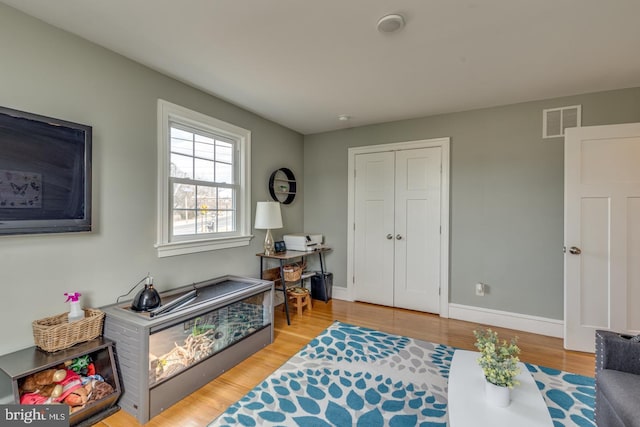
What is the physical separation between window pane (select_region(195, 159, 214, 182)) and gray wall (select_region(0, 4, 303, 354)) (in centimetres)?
46

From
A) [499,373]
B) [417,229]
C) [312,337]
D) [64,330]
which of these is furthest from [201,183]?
[499,373]

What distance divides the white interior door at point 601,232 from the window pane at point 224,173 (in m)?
3.27

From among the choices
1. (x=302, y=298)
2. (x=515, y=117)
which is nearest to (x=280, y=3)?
(x=515, y=117)

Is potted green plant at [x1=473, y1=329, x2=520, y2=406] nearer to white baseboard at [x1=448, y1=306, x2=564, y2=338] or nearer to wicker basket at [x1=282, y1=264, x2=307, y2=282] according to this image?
white baseboard at [x1=448, y1=306, x2=564, y2=338]

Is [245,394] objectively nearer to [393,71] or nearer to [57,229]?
[57,229]

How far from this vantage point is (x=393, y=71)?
2.33 meters

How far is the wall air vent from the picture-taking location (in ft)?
9.09

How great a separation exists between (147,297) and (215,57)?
1.79 metres

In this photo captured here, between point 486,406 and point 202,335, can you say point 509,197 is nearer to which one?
point 486,406

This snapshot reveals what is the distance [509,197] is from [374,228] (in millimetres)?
1545

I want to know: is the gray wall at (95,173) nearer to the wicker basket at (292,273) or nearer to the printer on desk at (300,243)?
the wicker basket at (292,273)

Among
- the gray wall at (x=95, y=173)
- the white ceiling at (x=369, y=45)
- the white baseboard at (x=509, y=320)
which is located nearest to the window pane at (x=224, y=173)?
the gray wall at (x=95, y=173)

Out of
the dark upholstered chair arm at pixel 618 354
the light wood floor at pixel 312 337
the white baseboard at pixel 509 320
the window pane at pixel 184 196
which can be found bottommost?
the light wood floor at pixel 312 337

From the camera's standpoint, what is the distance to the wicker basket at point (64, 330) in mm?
1597
